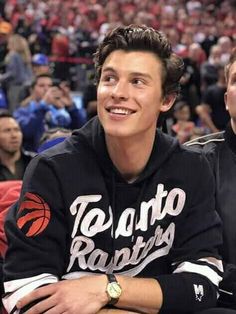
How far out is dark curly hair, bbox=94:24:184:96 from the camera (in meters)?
1.87

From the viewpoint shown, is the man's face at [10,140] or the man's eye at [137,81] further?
the man's face at [10,140]

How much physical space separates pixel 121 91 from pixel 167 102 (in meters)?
0.19

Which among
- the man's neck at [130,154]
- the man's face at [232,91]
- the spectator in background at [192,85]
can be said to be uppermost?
the man's face at [232,91]

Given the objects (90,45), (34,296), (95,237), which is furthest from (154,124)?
(90,45)

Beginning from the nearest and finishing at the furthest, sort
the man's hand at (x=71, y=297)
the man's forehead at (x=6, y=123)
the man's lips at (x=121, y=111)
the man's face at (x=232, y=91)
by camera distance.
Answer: the man's hand at (x=71, y=297) → the man's lips at (x=121, y=111) → the man's face at (x=232, y=91) → the man's forehead at (x=6, y=123)

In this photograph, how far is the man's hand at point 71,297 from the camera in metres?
1.72

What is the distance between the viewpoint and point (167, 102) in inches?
77.1

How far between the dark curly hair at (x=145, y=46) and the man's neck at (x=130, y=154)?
16 cm

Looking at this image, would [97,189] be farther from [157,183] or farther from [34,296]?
[34,296]

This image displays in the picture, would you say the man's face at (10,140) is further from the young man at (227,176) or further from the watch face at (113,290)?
the watch face at (113,290)

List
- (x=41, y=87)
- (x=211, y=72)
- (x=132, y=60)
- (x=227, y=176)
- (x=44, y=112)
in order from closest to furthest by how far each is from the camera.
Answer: (x=132, y=60), (x=227, y=176), (x=44, y=112), (x=41, y=87), (x=211, y=72)

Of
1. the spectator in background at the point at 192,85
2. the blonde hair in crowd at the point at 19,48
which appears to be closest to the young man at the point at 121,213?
the spectator in background at the point at 192,85

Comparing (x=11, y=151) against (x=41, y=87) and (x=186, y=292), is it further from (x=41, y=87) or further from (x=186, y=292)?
(x=186, y=292)

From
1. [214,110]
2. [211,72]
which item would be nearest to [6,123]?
[214,110]
